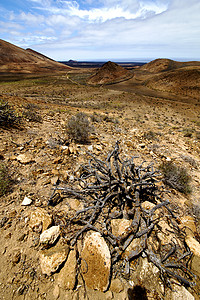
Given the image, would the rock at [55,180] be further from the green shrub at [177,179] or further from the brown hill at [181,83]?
the brown hill at [181,83]

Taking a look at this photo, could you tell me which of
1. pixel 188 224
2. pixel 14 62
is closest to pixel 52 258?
pixel 188 224

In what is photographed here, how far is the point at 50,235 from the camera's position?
1.92m

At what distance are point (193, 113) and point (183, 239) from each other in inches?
712

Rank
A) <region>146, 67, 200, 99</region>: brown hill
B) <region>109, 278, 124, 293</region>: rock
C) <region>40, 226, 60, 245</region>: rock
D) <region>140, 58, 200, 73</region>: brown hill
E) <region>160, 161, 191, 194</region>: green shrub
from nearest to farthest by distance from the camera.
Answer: <region>109, 278, 124, 293</region>: rock < <region>40, 226, 60, 245</region>: rock < <region>160, 161, 191, 194</region>: green shrub < <region>146, 67, 200, 99</region>: brown hill < <region>140, 58, 200, 73</region>: brown hill

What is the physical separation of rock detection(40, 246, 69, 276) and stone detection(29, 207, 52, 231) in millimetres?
349

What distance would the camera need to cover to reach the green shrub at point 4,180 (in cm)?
249

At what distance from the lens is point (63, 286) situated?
1.62 meters

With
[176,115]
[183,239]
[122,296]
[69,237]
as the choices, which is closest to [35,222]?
[69,237]

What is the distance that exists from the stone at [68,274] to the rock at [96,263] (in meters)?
0.12

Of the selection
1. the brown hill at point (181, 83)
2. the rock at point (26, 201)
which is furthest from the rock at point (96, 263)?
the brown hill at point (181, 83)

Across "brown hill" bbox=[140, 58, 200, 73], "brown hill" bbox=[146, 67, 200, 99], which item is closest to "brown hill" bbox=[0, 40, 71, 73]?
"brown hill" bbox=[140, 58, 200, 73]

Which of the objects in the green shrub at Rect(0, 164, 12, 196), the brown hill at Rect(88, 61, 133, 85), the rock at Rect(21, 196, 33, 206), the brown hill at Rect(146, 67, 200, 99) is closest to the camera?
the rock at Rect(21, 196, 33, 206)

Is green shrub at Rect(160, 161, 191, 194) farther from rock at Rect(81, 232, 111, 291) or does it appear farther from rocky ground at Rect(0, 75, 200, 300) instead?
rock at Rect(81, 232, 111, 291)

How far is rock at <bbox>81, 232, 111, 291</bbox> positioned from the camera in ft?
5.52
